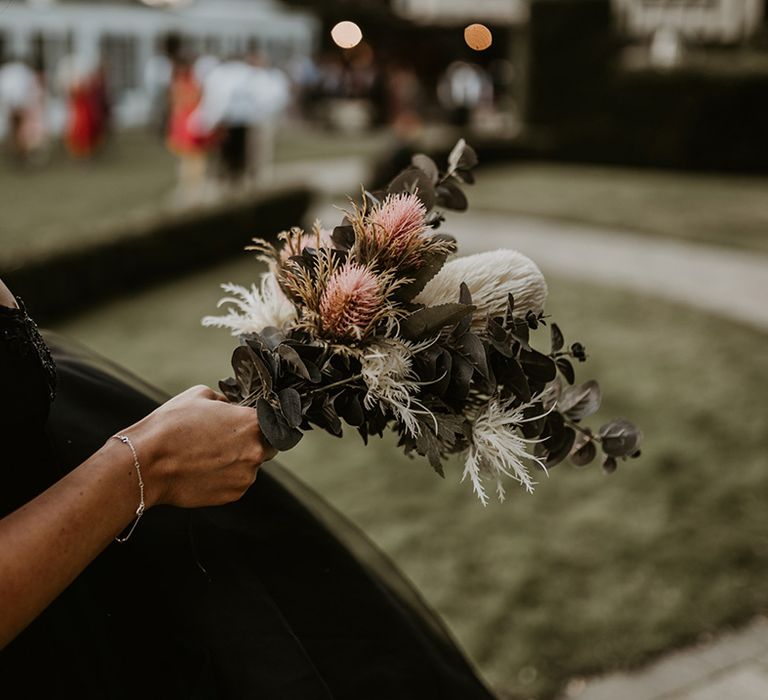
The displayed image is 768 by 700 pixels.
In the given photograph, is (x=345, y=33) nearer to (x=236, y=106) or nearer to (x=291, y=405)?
(x=236, y=106)

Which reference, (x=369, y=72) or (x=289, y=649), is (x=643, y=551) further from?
(x=369, y=72)

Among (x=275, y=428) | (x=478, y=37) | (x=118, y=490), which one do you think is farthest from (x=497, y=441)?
(x=478, y=37)

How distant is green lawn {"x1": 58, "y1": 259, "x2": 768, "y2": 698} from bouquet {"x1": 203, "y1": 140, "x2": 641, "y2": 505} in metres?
1.94

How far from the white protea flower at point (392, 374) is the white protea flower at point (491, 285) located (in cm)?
11

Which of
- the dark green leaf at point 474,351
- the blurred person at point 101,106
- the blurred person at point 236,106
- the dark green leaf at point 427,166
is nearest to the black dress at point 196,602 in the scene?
the dark green leaf at point 474,351

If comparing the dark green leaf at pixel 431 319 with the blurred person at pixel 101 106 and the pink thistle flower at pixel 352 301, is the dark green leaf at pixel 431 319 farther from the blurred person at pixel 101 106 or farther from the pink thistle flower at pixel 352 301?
the blurred person at pixel 101 106

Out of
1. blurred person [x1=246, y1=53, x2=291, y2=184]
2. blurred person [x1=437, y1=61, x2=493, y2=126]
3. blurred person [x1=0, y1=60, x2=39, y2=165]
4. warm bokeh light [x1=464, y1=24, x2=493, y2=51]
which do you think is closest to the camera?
blurred person [x1=246, y1=53, x2=291, y2=184]

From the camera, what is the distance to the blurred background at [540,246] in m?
3.59

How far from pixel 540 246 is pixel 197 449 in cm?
955

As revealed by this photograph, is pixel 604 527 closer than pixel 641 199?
Yes

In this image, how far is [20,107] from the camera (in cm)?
1898

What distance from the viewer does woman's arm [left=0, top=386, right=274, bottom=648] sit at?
1.08 metres

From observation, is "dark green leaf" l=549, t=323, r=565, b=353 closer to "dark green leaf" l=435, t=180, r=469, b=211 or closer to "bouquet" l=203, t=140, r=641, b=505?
"bouquet" l=203, t=140, r=641, b=505


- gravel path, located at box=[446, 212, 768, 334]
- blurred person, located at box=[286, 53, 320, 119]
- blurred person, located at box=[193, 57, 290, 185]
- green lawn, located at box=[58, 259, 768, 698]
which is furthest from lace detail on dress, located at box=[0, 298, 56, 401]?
blurred person, located at box=[286, 53, 320, 119]
